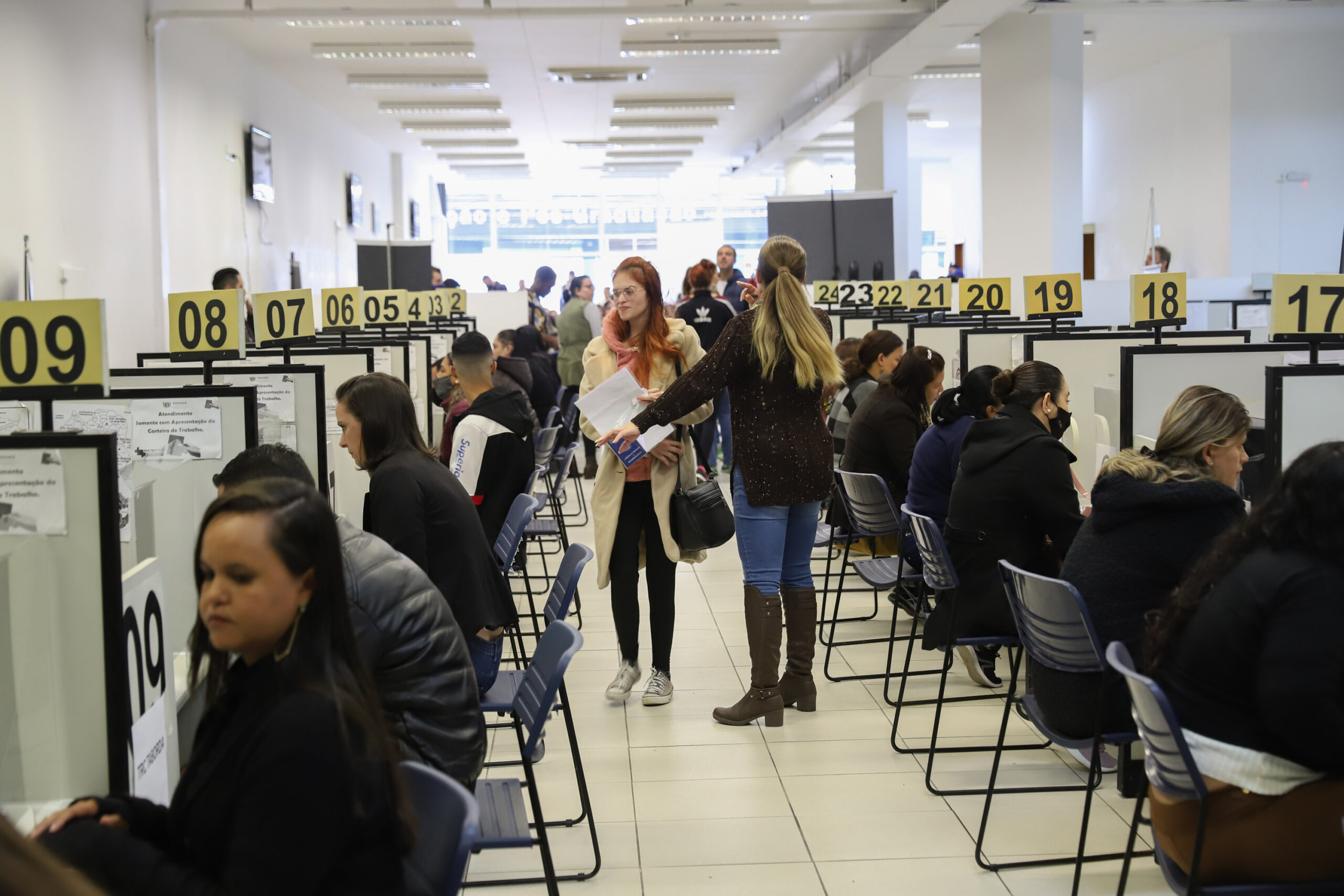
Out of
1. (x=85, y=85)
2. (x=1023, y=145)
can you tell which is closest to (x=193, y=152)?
(x=85, y=85)

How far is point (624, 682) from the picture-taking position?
3619mm

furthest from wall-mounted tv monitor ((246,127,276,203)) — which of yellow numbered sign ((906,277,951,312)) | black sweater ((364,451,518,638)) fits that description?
black sweater ((364,451,518,638))

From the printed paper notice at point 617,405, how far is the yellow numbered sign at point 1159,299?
1.81 meters

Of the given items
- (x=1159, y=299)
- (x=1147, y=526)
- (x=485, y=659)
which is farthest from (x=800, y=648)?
(x=1159, y=299)

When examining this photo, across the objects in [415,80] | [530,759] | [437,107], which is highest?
[437,107]

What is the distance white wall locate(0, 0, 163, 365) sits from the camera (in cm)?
579

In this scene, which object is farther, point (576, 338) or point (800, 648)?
point (576, 338)

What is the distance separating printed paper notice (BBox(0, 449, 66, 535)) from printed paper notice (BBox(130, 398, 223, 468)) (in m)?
1.07

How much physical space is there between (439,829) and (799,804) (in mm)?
1693

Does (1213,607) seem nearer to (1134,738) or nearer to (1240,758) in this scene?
(1240,758)

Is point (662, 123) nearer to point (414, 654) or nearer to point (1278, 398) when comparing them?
point (1278, 398)

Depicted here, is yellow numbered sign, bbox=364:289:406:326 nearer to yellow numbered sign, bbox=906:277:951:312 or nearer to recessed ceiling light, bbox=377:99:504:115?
yellow numbered sign, bbox=906:277:951:312

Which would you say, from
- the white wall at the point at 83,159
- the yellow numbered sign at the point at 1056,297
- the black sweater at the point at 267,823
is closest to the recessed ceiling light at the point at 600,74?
the white wall at the point at 83,159

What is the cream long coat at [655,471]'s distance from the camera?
340cm
